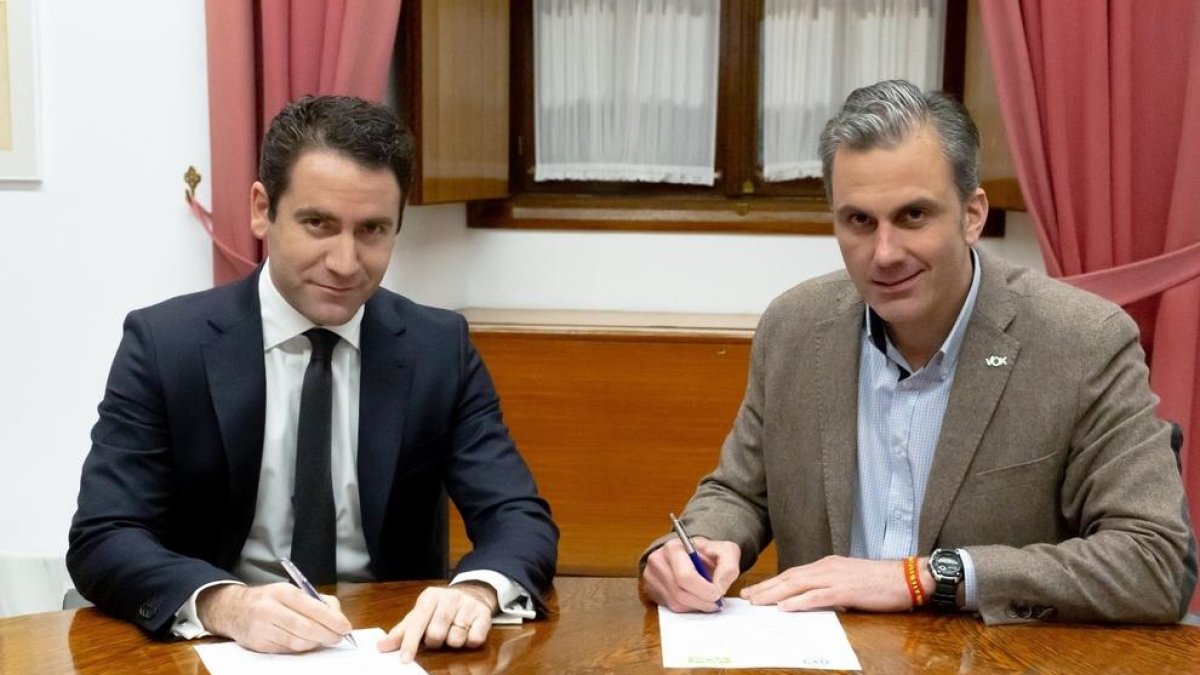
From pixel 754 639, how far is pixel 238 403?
3.10 ft

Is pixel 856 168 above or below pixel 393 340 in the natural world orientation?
above

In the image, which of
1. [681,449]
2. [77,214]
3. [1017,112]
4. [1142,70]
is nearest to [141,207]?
[77,214]

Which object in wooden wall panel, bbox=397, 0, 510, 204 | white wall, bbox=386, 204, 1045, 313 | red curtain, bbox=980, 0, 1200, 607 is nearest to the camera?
red curtain, bbox=980, 0, 1200, 607

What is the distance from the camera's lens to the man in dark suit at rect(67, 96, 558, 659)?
2225 mm

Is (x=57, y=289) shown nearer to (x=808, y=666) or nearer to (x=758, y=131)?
(x=758, y=131)

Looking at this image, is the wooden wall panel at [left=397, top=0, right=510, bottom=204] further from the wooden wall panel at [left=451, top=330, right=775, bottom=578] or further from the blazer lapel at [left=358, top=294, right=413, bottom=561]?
the blazer lapel at [left=358, top=294, right=413, bottom=561]

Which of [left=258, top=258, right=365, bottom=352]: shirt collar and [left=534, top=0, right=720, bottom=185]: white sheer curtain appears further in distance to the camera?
[left=534, top=0, right=720, bottom=185]: white sheer curtain

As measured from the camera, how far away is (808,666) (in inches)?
68.8

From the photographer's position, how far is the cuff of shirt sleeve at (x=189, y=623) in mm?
1875

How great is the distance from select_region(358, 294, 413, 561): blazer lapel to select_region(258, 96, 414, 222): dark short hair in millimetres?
264

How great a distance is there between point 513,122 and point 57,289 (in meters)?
1.63

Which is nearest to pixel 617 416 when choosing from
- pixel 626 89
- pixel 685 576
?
pixel 626 89

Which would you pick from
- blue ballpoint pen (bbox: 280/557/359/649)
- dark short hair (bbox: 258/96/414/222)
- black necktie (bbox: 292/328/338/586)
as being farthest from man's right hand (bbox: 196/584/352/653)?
dark short hair (bbox: 258/96/414/222)

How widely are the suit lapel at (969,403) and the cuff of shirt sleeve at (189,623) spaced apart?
43.8 inches
